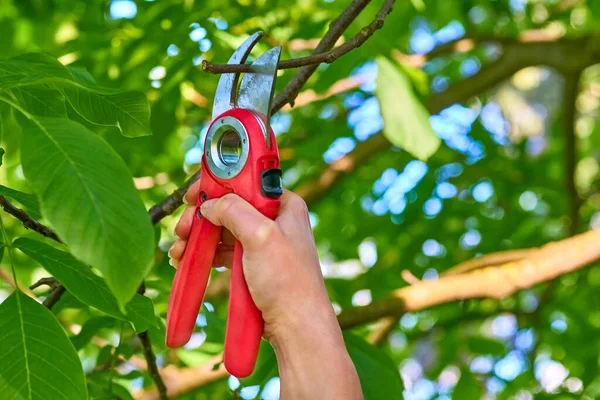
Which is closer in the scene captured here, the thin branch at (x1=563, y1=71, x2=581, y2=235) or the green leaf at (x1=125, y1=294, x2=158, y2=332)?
the green leaf at (x1=125, y1=294, x2=158, y2=332)

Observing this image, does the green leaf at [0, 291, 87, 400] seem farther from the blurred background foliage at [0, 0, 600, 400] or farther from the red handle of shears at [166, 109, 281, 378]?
the blurred background foliage at [0, 0, 600, 400]

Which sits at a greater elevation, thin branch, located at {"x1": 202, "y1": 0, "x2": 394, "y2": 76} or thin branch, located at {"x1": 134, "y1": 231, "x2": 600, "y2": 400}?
thin branch, located at {"x1": 202, "y1": 0, "x2": 394, "y2": 76}

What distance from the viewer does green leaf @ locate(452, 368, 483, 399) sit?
2.00 metres

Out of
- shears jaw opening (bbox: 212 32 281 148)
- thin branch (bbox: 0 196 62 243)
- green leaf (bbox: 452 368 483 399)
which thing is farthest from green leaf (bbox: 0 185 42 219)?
green leaf (bbox: 452 368 483 399)

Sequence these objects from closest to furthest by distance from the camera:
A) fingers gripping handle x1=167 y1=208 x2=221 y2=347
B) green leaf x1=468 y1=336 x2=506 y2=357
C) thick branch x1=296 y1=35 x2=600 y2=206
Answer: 1. fingers gripping handle x1=167 y1=208 x2=221 y2=347
2. thick branch x1=296 y1=35 x2=600 y2=206
3. green leaf x1=468 y1=336 x2=506 y2=357

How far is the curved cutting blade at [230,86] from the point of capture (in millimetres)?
953

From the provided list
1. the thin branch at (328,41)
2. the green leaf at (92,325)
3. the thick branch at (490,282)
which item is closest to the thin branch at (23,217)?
the green leaf at (92,325)

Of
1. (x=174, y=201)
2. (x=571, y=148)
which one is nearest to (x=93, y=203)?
(x=174, y=201)

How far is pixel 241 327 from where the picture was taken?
2.72 ft

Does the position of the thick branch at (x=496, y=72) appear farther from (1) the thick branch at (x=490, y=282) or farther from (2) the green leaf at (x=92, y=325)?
(2) the green leaf at (x=92, y=325)

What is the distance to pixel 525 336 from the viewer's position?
273cm

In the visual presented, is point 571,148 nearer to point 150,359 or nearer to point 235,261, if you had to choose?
point 150,359

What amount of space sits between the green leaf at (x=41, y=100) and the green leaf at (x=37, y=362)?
232mm

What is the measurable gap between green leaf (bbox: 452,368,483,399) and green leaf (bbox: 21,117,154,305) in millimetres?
1592
